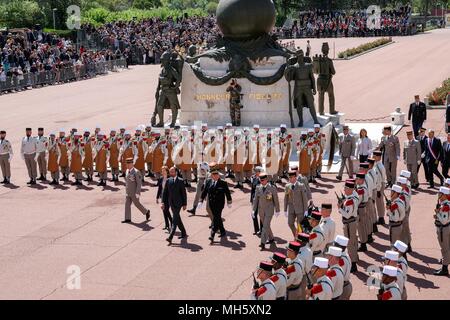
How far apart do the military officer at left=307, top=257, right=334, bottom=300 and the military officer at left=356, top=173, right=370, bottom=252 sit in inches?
161

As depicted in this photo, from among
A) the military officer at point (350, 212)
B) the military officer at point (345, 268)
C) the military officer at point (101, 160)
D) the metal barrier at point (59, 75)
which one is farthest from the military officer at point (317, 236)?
the metal barrier at point (59, 75)

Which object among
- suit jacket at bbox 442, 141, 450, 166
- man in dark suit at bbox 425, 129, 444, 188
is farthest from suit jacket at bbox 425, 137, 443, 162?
suit jacket at bbox 442, 141, 450, 166

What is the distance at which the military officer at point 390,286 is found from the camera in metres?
9.41

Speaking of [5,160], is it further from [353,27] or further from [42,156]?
[353,27]

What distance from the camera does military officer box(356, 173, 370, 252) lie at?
1382 cm

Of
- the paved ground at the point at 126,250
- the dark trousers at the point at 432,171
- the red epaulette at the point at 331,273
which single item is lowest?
the paved ground at the point at 126,250

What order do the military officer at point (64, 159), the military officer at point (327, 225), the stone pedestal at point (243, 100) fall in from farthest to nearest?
1. the stone pedestal at point (243, 100)
2. the military officer at point (64, 159)
3. the military officer at point (327, 225)

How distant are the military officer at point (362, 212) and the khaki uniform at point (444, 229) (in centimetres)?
138

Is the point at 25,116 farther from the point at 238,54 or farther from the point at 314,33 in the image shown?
the point at 314,33

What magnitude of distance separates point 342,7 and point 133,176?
7488 centimetres

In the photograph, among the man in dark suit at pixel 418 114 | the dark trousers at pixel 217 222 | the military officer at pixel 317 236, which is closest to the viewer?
the military officer at pixel 317 236

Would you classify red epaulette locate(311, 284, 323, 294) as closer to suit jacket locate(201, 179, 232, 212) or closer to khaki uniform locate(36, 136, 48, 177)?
suit jacket locate(201, 179, 232, 212)

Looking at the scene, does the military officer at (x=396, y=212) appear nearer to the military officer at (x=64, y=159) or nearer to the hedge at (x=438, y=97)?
the military officer at (x=64, y=159)

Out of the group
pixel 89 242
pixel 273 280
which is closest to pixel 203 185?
pixel 89 242
